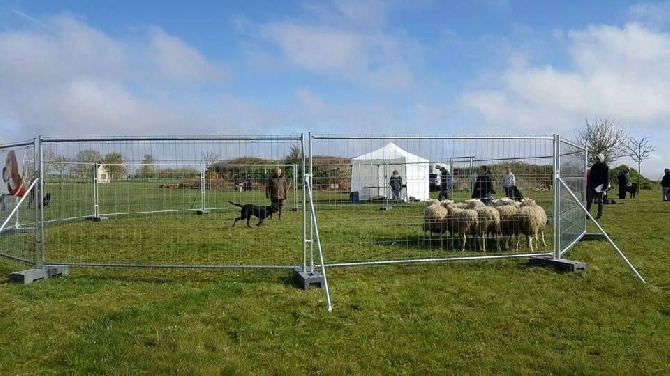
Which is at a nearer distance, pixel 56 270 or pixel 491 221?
pixel 56 270

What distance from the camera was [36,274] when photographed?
8.41 meters

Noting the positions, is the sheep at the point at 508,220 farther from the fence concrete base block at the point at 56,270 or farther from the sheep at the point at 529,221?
the fence concrete base block at the point at 56,270

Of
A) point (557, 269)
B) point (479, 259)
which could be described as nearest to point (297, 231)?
point (479, 259)

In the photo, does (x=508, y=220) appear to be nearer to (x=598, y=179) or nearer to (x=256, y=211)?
(x=256, y=211)

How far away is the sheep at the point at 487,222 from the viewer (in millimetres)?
10688

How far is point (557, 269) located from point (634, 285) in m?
1.25

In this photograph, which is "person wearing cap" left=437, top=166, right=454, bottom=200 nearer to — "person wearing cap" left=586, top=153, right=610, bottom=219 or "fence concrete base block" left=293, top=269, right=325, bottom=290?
"fence concrete base block" left=293, top=269, right=325, bottom=290

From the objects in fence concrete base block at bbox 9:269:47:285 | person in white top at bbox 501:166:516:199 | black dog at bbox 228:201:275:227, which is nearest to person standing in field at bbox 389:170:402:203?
person in white top at bbox 501:166:516:199

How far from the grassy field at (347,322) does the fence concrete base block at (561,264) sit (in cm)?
19

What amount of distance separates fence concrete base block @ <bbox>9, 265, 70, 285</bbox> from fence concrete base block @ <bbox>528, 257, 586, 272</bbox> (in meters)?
7.81

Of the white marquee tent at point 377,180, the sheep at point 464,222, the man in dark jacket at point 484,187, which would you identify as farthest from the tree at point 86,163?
the man in dark jacket at point 484,187

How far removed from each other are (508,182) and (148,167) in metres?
7.66

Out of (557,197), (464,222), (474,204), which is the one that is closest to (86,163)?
(464,222)

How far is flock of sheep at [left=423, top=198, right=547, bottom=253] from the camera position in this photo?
421 inches
